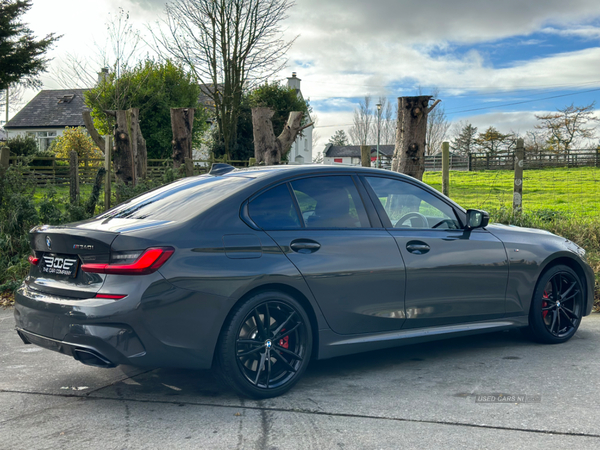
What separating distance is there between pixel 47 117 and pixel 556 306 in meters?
52.6

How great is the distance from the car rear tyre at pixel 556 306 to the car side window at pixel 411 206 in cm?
110

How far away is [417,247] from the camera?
191 inches

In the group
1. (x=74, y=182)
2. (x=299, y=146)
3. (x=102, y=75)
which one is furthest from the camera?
(x=299, y=146)

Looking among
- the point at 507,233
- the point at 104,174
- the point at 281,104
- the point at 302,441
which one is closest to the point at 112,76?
the point at 104,174

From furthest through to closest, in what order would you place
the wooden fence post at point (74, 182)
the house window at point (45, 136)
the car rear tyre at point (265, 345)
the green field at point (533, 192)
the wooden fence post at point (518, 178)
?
the house window at point (45, 136), the green field at point (533, 192), the wooden fence post at point (518, 178), the wooden fence post at point (74, 182), the car rear tyre at point (265, 345)

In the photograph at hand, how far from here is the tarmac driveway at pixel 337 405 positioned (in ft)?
11.5

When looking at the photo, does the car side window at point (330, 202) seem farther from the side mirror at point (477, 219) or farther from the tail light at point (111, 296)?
the tail light at point (111, 296)

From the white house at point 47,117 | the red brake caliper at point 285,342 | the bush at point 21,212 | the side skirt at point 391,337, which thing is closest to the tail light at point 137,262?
the red brake caliper at point 285,342

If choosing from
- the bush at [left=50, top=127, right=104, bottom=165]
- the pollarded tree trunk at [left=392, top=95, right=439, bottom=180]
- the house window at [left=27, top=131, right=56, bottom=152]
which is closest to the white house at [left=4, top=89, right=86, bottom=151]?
the house window at [left=27, top=131, right=56, bottom=152]

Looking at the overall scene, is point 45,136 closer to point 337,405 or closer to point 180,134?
point 180,134

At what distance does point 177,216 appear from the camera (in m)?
4.11

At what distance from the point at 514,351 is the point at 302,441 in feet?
8.93

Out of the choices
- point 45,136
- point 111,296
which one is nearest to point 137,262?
point 111,296

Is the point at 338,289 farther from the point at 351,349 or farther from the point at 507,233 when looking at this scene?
the point at 507,233
